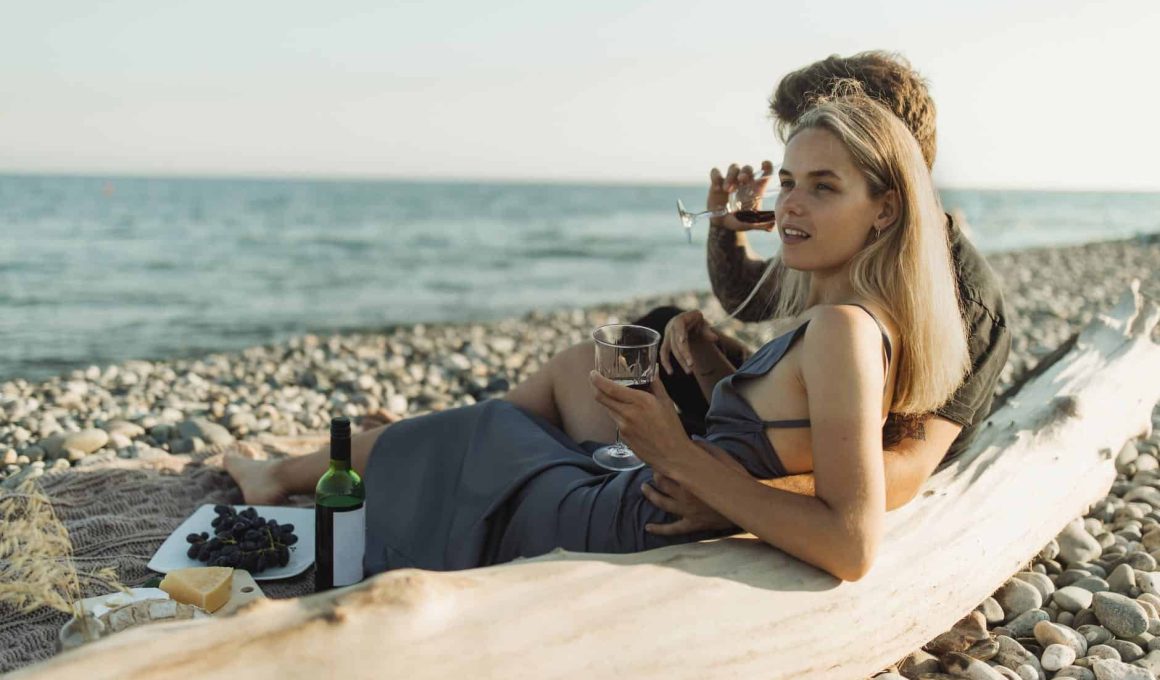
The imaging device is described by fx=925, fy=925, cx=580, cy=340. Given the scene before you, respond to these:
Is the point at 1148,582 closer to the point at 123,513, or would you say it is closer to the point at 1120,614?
the point at 1120,614

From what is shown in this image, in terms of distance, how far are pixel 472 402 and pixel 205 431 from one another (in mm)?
2210

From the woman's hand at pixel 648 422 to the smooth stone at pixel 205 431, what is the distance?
3598mm

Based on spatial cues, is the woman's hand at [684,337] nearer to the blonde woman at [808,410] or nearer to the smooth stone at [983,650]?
the blonde woman at [808,410]

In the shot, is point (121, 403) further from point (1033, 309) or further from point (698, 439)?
point (1033, 309)

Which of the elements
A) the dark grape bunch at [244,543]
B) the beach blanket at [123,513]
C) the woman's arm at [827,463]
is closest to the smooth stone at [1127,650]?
the woman's arm at [827,463]

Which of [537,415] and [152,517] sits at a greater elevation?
[537,415]

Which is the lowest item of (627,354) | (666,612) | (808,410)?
(666,612)

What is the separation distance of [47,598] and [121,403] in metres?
5.44

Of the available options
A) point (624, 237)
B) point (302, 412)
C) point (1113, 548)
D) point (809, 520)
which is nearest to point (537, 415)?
point (809, 520)

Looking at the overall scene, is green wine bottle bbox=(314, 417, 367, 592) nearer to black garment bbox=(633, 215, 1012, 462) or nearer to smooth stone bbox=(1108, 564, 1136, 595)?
black garment bbox=(633, 215, 1012, 462)

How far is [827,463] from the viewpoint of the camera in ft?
8.55

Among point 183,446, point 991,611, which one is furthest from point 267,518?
point 991,611

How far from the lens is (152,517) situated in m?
4.27

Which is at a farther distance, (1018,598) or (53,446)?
(53,446)
